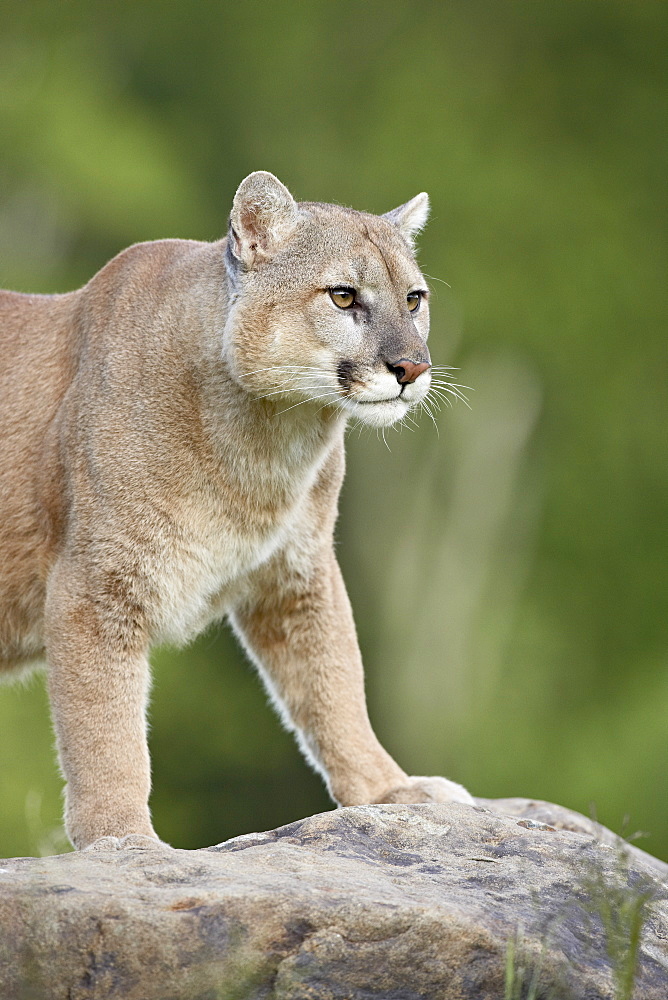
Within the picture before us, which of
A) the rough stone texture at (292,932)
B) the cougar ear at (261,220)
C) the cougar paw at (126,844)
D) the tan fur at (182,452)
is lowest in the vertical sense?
the cougar paw at (126,844)

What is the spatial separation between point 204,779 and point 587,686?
14.3 feet

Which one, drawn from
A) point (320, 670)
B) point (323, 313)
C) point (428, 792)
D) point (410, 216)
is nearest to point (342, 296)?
point (323, 313)

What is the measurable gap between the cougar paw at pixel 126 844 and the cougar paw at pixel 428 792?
1503 millimetres

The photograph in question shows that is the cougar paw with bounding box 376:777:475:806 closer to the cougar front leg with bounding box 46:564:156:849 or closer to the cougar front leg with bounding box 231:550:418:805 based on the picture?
the cougar front leg with bounding box 231:550:418:805

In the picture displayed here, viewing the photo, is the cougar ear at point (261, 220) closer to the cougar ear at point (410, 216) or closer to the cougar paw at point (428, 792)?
the cougar ear at point (410, 216)

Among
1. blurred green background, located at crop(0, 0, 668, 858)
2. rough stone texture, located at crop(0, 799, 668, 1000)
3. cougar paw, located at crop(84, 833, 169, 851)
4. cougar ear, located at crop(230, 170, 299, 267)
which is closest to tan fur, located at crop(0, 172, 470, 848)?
cougar ear, located at crop(230, 170, 299, 267)

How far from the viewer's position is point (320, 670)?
20.6ft

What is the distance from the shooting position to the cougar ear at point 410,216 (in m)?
6.16

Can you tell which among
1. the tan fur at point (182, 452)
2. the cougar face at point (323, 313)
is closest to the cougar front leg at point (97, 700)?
the tan fur at point (182, 452)

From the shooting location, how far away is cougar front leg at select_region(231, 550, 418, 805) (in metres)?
6.12

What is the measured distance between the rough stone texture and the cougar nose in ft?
6.24

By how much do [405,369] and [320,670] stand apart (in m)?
1.59

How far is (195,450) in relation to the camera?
567 centimetres

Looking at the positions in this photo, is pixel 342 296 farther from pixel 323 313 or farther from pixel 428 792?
pixel 428 792
